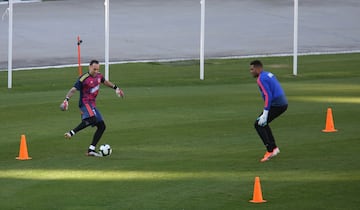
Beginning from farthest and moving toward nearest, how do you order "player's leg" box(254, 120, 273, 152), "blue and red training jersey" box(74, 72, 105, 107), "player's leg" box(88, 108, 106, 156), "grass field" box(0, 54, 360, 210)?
"blue and red training jersey" box(74, 72, 105, 107) < "player's leg" box(88, 108, 106, 156) < "player's leg" box(254, 120, 273, 152) < "grass field" box(0, 54, 360, 210)

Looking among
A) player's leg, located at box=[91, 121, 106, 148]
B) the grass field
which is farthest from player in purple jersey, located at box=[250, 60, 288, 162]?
player's leg, located at box=[91, 121, 106, 148]

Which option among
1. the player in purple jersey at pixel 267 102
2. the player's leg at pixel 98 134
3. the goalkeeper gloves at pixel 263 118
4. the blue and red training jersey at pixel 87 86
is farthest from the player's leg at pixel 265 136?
the blue and red training jersey at pixel 87 86

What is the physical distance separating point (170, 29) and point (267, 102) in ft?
106

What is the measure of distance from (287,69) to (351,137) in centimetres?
1678

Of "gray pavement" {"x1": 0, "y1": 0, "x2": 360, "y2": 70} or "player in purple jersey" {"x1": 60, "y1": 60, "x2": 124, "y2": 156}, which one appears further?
"gray pavement" {"x1": 0, "y1": 0, "x2": 360, "y2": 70}

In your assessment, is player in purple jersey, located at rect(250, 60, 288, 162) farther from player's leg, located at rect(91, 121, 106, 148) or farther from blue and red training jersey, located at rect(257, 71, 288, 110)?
player's leg, located at rect(91, 121, 106, 148)

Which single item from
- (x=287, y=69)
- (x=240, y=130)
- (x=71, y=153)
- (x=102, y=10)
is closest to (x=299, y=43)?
(x=287, y=69)

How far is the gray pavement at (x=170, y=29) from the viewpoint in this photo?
4647 centimetres

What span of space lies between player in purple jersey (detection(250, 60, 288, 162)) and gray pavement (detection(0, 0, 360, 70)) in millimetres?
22569

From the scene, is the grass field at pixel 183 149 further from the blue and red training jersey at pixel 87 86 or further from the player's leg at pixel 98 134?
the blue and red training jersey at pixel 87 86

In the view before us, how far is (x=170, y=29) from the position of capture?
172 ft

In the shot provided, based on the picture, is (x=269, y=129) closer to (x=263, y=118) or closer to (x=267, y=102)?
(x=263, y=118)

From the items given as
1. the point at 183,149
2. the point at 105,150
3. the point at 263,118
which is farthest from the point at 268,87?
the point at 105,150

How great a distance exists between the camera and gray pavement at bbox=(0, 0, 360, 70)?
152ft
